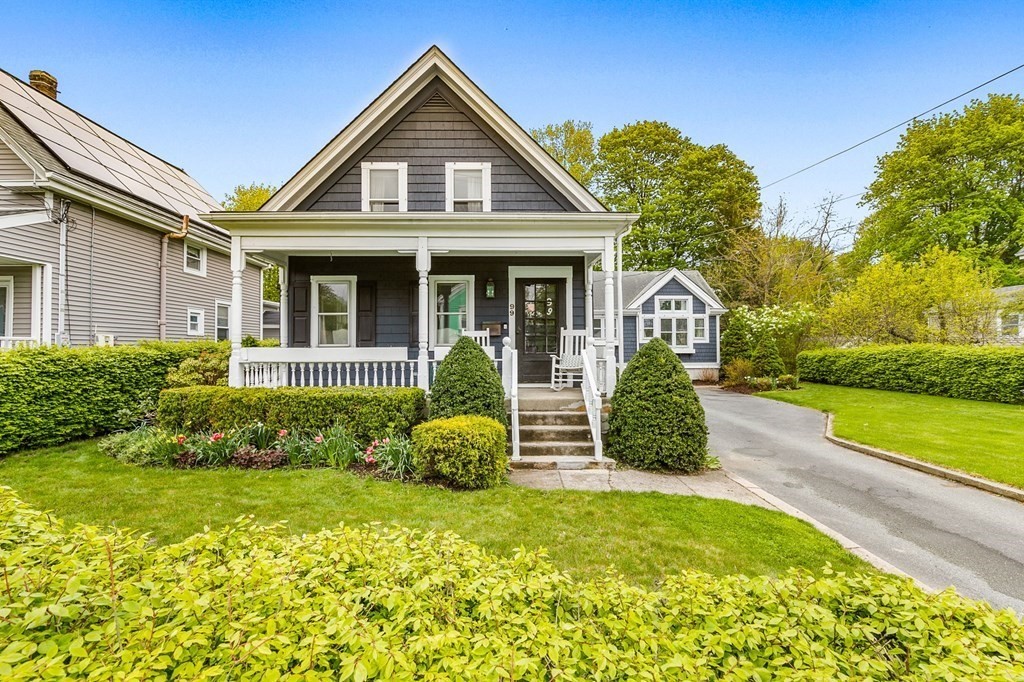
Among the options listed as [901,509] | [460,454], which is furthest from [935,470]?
[460,454]

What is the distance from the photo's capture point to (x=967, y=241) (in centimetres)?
2589

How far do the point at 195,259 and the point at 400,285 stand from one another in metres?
8.75

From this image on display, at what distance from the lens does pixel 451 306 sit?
10383 millimetres

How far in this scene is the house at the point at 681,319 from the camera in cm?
1853

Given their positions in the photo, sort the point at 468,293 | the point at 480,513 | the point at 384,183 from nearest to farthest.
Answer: the point at 480,513
the point at 384,183
the point at 468,293

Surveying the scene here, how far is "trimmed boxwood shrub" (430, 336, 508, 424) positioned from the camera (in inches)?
258

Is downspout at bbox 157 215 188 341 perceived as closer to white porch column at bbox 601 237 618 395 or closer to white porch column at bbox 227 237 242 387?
white porch column at bbox 227 237 242 387

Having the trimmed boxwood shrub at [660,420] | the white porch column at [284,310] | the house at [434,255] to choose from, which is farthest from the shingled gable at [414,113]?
the trimmed boxwood shrub at [660,420]

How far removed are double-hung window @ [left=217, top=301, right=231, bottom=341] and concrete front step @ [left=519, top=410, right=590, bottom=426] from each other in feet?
43.2

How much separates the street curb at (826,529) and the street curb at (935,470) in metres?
2.99

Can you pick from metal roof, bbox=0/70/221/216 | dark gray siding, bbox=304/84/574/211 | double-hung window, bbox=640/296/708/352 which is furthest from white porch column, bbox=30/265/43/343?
double-hung window, bbox=640/296/708/352

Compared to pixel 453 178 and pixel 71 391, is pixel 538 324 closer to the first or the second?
pixel 453 178

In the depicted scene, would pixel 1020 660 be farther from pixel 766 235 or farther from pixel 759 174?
pixel 759 174

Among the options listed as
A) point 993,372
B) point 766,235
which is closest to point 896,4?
point 766,235
